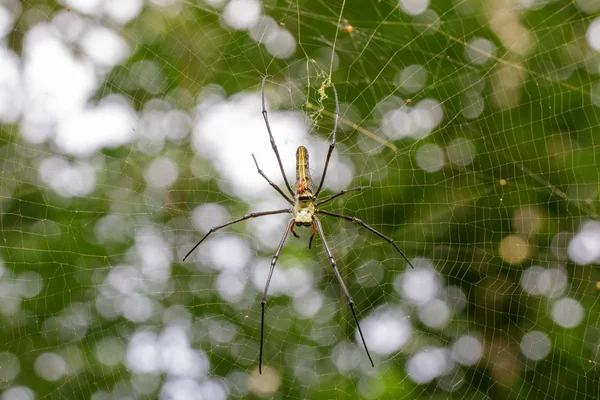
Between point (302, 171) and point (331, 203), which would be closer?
point (302, 171)

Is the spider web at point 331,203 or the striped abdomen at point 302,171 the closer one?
the striped abdomen at point 302,171

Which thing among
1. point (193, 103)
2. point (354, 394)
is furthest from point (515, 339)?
point (193, 103)

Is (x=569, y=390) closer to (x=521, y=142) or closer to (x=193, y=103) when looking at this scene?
(x=521, y=142)

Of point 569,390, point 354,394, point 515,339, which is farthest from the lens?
point 515,339
